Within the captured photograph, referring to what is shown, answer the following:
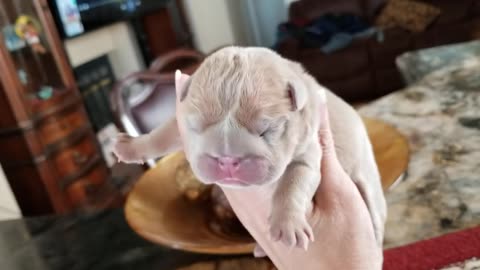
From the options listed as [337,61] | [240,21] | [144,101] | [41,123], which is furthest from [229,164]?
[240,21]

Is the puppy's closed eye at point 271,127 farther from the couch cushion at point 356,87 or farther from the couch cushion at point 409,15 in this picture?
the couch cushion at point 409,15

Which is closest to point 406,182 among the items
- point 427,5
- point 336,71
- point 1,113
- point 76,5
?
point 1,113

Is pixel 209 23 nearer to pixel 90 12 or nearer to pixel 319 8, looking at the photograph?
pixel 319 8

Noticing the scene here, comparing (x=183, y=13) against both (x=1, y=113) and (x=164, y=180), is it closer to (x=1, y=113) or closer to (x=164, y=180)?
(x=1, y=113)

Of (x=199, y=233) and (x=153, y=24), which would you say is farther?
(x=153, y=24)

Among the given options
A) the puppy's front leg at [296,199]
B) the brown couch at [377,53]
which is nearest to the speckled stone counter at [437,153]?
the puppy's front leg at [296,199]

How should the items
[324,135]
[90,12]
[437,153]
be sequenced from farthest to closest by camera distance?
1. [90,12]
2. [437,153]
3. [324,135]

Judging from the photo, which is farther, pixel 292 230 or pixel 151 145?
pixel 151 145
